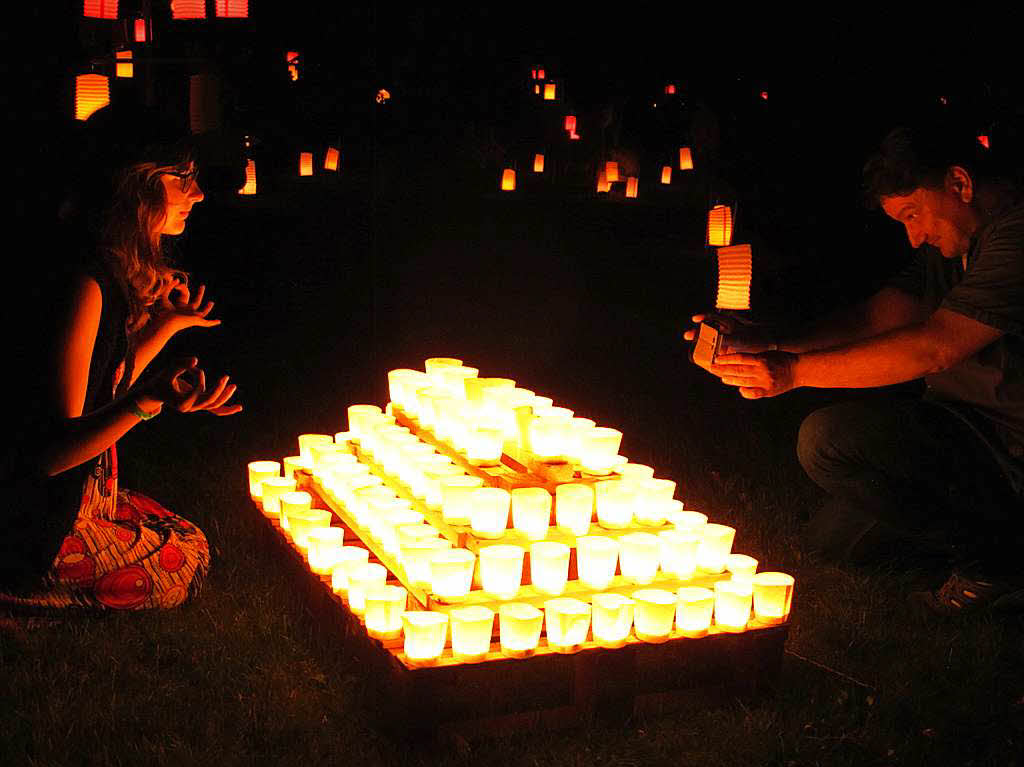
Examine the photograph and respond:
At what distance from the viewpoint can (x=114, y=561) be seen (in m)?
3.74

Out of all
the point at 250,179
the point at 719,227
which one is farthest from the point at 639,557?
the point at 250,179

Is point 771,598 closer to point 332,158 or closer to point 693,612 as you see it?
point 693,612

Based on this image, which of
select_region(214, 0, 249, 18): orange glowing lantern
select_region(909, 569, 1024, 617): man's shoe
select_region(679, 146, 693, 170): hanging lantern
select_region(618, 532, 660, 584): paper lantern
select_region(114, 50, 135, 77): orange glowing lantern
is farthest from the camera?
select_region(679, 146, 693, 170): hanging lantern

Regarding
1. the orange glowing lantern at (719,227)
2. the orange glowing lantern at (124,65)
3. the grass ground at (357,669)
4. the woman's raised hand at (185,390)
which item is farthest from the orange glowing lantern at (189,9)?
the woman's raised hand at (185,390)

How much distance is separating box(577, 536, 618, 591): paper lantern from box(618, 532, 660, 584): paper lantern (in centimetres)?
6

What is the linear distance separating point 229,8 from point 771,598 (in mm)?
9122

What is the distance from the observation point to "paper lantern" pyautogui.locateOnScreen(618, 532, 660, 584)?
3.39 metres

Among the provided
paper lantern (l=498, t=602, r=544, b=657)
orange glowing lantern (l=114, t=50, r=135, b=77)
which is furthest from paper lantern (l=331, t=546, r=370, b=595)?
orange glowing lantern (l=114, t=50, r=135, b=77)

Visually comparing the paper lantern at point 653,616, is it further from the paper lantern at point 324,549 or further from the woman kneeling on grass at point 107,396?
the woman kneeling on grass at point 107,396

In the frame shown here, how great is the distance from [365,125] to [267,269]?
10644 mm

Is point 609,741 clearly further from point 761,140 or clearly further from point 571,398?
point 761,140

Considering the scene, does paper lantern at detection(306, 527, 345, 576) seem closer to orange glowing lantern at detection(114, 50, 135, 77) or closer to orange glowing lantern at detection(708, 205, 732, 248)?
orange glowing lantern at detection(708, 205, 732, 248)

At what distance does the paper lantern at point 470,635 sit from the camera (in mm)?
3064

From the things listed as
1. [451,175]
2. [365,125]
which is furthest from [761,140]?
[365,125]
